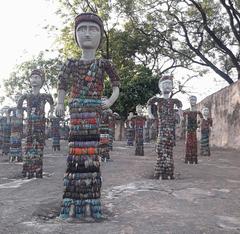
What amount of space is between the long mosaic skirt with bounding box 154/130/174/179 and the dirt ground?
285mm

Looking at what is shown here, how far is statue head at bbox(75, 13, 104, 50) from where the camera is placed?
541 cm

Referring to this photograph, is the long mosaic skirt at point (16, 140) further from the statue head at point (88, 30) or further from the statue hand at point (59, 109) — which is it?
the statue head at point (88, 30)

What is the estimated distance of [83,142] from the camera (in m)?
5.29

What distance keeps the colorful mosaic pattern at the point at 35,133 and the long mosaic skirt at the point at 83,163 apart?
3472 millimetres

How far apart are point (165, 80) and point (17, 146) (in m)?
5.40

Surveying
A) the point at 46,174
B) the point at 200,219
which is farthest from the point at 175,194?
the point at 46,174

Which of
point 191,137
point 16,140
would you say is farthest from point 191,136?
point 16,140

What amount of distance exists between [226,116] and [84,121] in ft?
44.4

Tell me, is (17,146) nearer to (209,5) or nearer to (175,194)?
(175,194)

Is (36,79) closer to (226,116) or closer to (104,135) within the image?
(104,135)

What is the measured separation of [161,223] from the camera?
4.85 metres

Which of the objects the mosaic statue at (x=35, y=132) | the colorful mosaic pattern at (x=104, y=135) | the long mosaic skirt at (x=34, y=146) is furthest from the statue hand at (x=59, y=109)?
the colorful mosaic pattern at (x=104, y=135)

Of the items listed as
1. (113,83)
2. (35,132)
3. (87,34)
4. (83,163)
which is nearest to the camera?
(83,163)

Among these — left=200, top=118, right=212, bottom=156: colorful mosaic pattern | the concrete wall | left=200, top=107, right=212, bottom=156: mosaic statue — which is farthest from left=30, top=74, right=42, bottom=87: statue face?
the concrete wall
